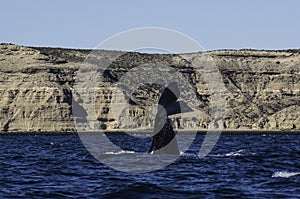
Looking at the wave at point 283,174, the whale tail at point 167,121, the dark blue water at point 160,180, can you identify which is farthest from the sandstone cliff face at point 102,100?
the wave at point 283,174

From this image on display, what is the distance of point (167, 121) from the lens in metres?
37.8

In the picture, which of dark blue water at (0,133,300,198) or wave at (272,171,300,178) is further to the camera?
wave at (272,171,300,178)

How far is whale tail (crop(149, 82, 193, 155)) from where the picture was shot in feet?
115

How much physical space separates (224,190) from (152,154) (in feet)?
54.1

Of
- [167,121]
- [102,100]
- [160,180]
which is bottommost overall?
[160,180]

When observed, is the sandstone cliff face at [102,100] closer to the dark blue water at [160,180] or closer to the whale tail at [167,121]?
the whale tail at [167,121]

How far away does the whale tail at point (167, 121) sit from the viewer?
35.2 meters

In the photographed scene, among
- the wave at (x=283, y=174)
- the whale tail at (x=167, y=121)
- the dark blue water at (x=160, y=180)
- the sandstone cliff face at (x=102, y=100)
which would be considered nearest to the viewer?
the dark blue water at (x=160, y=180)

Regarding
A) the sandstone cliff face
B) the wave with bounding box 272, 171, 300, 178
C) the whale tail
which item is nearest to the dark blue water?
the wave with bounding box 272, 171, 300, 178

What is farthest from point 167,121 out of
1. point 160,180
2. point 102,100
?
point 102,100

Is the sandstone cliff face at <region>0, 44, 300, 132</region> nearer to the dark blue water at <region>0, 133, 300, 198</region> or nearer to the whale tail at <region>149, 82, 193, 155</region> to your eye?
the whale tail at <region>149, 82, 193, 155</region>

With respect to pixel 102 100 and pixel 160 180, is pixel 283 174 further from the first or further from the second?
pixel 102 100

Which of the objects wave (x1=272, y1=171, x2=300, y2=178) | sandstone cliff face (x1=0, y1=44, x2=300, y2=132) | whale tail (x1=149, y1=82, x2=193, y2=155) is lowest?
wave (x1=272, y1=171, x2=300, y2=178)

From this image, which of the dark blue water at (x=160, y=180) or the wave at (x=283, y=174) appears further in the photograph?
the wave at (x=283, y=174)
